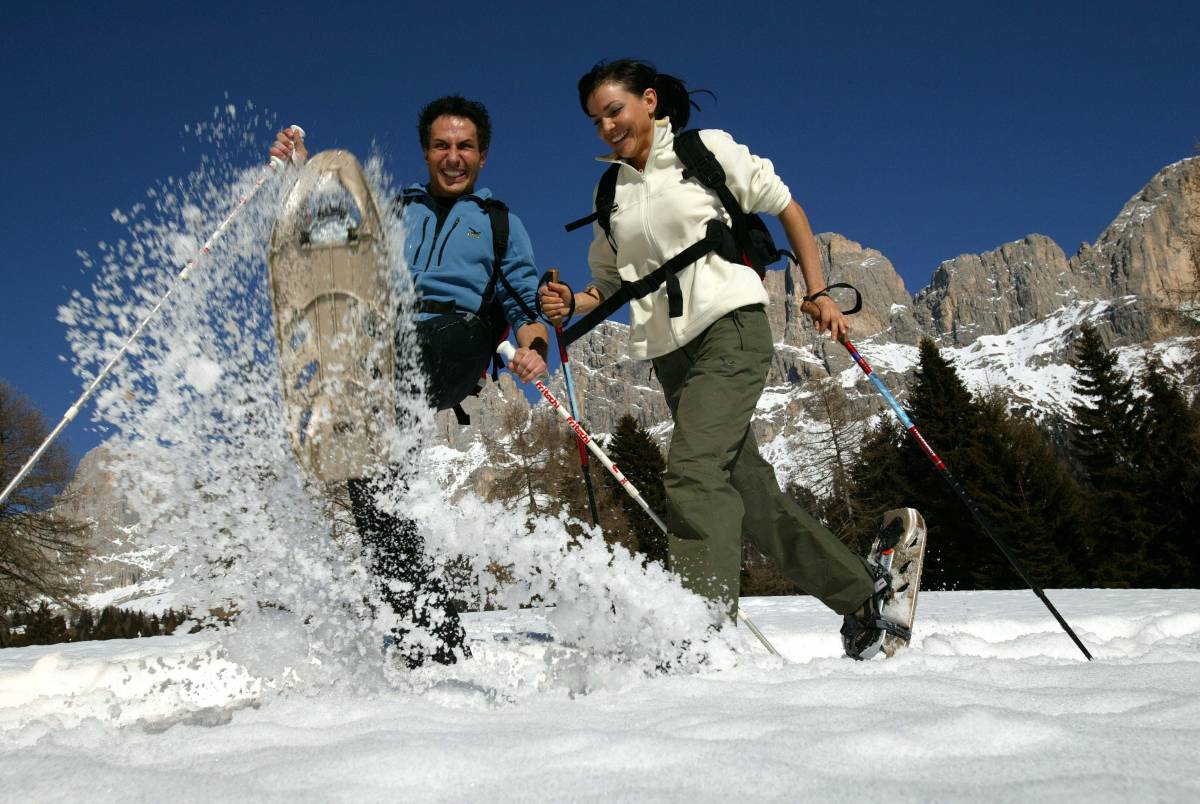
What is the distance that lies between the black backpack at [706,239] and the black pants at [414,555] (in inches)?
27.0

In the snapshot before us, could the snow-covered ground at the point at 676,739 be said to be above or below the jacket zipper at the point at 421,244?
below

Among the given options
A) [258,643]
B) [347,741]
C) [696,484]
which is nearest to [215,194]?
[258,643]

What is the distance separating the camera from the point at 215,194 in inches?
143

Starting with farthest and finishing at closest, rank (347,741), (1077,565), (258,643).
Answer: (1077,565), (258,643), (347,741)

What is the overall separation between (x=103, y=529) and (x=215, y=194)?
18718mm

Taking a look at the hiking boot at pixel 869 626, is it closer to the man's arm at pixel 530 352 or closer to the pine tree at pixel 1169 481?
the man's arm at pixel 530 352

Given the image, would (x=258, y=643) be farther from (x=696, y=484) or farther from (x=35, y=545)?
(x=35, y=545)

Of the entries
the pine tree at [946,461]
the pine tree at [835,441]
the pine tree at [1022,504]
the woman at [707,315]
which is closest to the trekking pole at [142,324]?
the woman at [707,315]

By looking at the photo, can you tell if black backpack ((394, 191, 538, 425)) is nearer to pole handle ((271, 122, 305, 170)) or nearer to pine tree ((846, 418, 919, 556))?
pole handle ((271, 122, 305, 170))

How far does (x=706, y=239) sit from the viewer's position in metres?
2.68

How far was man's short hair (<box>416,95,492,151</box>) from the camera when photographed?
10.7 ft

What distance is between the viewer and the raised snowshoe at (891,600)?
2.75m

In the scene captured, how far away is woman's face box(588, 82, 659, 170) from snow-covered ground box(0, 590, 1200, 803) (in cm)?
192

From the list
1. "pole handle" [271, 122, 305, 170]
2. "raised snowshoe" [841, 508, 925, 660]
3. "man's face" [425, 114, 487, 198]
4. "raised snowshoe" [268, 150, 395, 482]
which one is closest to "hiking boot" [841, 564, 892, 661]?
"raised snowshoe" [841, 508, 925, 660]
